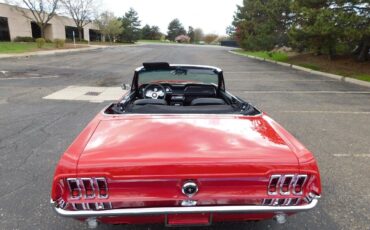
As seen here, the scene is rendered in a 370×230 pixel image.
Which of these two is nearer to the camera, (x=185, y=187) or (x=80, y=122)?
(x=185, y=187)

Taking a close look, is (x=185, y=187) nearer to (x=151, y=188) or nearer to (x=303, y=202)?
(x=151, y=188)

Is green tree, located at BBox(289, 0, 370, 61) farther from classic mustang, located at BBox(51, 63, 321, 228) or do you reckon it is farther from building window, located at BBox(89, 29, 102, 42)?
building window, located at BBox(89, 29, 102, 42)

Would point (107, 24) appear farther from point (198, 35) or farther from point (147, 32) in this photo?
point (198, 35)

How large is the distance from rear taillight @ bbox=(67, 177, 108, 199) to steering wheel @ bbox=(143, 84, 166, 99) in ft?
7.04

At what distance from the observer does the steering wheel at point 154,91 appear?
4004 mm

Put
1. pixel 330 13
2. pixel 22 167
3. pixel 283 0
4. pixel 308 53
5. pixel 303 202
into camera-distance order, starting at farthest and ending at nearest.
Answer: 1. pixel 308 53
2. pixel 283 0
3. pixel 330 13
4. pixel 22 167
5. pixel 303 202

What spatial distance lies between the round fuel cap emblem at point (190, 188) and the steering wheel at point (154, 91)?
7.09ft

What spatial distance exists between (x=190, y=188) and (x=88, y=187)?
2.22 feet

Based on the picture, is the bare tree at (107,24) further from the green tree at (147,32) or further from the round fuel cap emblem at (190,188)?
the round fuel cap emblem at (190,188)

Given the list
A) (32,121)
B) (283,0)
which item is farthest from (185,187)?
(283,0)

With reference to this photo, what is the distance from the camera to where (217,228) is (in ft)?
8.61

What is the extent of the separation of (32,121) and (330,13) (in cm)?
1239

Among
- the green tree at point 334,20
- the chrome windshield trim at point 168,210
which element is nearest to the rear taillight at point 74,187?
the chrome windshield trim at point 168,210

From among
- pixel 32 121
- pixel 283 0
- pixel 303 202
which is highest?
pixel 283 0
